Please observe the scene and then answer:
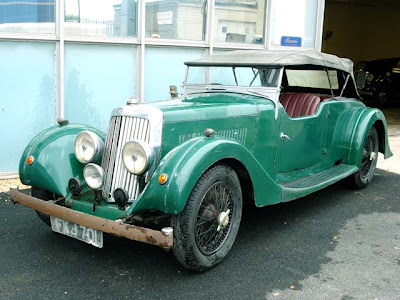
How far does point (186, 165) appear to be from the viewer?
→ 10.1 feet

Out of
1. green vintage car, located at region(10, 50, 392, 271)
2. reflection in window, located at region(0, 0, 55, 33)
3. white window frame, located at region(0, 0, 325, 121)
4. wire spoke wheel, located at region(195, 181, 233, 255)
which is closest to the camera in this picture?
green vintage car, located at region(10, 50, 392, 271)

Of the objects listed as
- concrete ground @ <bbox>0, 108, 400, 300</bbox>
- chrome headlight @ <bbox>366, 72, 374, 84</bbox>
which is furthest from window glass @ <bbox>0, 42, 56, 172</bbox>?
chrome headlight @ <bbox>366, 72, 374, 84</bbox>

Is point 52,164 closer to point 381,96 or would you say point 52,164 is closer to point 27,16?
point 27,16

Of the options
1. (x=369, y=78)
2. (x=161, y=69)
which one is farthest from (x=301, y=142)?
(x=369, y=78)

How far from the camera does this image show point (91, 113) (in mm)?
6258

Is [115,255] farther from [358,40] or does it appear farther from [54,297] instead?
[358,40]

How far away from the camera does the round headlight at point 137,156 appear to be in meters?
3.17

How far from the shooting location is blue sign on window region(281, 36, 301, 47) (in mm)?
8281

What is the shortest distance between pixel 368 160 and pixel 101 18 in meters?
3.97

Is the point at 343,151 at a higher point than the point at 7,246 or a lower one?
higher

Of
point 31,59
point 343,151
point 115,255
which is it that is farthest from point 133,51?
point 115,255

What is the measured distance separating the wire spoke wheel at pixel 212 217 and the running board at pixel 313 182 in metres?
0.73

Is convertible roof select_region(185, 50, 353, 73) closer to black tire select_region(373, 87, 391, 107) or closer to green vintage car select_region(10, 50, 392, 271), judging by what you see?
green vintage car select_region(10, 50, 392, 271)

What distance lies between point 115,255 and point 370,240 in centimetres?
223
